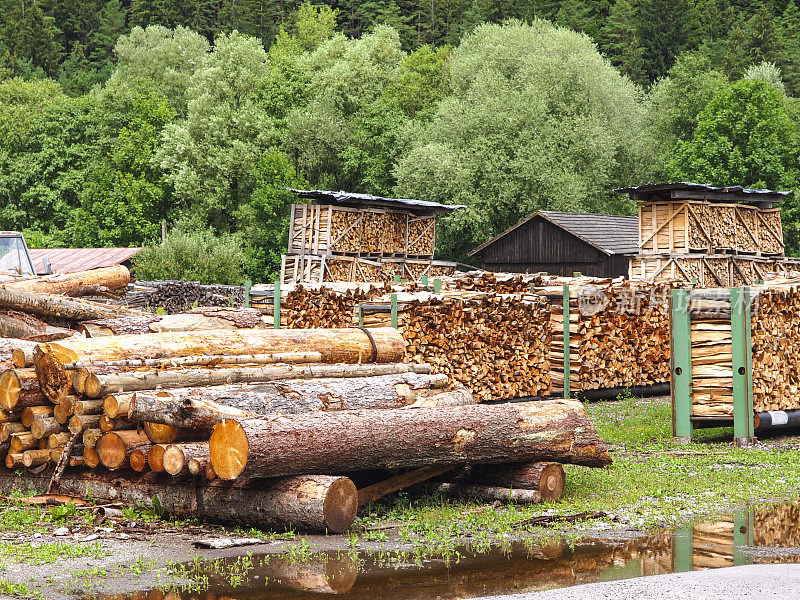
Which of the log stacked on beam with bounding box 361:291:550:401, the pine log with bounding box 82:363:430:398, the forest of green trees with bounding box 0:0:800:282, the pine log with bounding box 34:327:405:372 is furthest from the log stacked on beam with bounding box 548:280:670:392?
the forest of green trees with bounding box 0:0:800:282

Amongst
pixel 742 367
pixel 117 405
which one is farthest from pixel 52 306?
pixel 742 367

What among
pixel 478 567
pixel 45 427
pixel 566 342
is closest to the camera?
pixel 478 567

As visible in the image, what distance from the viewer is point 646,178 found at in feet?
164

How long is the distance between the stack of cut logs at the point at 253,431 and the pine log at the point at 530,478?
0.01 m

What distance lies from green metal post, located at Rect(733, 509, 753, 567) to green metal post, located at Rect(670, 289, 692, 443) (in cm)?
394

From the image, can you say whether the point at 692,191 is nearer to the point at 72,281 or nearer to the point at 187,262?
the point at 72,281

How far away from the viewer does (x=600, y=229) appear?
38.8 m

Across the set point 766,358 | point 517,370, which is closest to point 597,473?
point 766,358

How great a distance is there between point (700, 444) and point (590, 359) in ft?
15.3

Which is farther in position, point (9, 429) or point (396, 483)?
point (9, 429)

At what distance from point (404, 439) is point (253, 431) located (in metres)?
1.46

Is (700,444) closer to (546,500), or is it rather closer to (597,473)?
(597,473)

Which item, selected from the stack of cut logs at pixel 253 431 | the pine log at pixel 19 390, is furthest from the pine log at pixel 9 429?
the pine log at pixel 19 390

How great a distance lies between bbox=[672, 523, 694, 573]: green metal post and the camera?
22.5 ft
